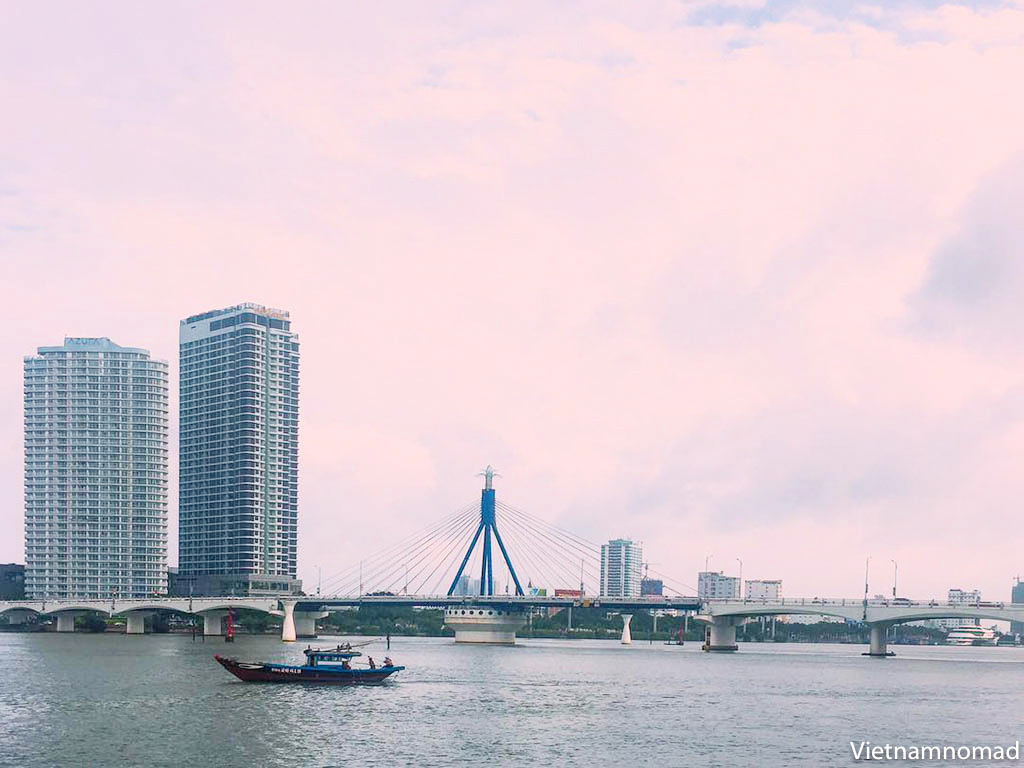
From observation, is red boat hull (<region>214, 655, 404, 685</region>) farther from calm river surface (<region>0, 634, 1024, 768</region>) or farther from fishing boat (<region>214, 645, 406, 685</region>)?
calm river surface (<region>0, 634, 1024, 768</region>)

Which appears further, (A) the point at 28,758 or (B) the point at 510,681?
(B) the point at 510,681

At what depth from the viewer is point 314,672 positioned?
127 meters

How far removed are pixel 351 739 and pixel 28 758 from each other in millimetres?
19572

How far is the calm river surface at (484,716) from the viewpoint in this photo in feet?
256

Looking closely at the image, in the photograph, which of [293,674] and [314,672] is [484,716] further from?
[293,674]

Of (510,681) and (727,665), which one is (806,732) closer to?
(510,681)

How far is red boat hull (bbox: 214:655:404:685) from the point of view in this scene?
12569 centimetres

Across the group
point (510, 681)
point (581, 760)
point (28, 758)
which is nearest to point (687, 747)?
point (581, 760)

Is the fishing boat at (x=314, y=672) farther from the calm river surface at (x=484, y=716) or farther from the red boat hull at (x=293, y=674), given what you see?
the calm river surface at (x=484, y=716)

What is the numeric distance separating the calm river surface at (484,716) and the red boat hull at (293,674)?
164cm

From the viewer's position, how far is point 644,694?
121625 mm

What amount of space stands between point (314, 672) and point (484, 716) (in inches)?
1295

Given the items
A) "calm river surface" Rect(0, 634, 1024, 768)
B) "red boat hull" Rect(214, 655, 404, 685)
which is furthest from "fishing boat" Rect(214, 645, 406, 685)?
"calm river surface" Rect(0, 634, 1024, 768)

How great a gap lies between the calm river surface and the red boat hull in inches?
64.7
